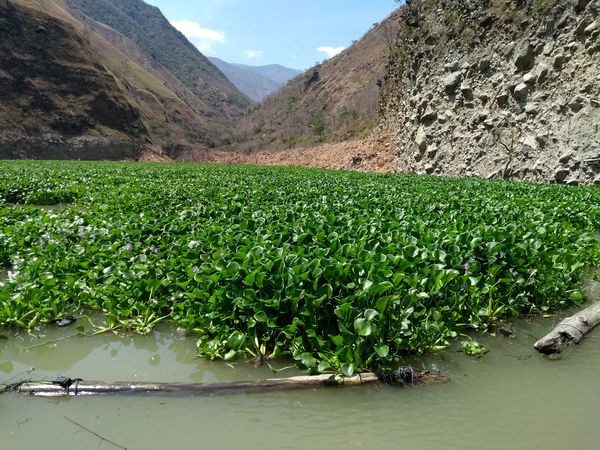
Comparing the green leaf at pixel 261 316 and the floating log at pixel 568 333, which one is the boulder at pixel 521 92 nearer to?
the floating log at pixel 568 333

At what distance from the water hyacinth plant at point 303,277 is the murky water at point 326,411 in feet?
1.09

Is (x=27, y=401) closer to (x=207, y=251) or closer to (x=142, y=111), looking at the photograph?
(x=207, y=251)

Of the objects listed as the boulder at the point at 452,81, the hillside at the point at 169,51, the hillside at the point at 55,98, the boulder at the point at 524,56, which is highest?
the hillside at the point at 169,51

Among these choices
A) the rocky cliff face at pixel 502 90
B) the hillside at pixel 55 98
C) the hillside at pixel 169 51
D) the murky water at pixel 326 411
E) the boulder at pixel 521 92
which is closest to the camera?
the murky water at pixel 326 411

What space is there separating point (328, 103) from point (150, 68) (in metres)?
81.6

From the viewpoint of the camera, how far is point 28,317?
16.2ft

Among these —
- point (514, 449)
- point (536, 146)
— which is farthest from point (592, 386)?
point (536, 146)

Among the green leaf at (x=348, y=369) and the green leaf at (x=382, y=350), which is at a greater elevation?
the green leaf at (x=382, y=350)

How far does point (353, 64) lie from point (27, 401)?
78.9 m

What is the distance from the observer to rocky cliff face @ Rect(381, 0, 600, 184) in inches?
667

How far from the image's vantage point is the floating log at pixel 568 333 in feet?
14.0

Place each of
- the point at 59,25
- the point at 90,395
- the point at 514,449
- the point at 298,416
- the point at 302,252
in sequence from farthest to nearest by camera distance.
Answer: the point at 59,25, the point at 302,252, the point at 90,395, the point at 298,416, the point at 514,449

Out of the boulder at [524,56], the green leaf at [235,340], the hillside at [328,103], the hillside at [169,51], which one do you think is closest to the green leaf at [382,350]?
the green leaf at [235,340]

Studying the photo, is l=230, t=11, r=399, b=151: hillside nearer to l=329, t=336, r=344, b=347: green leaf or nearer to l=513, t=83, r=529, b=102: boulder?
l=513, t=83, r=529, b=102: boulder
